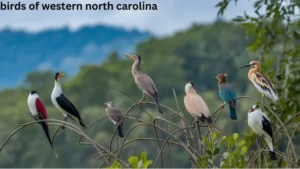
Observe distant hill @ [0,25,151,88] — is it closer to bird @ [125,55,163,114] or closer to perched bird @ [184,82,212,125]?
bird @ [125,55,163,114]

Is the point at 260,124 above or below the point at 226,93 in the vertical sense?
below

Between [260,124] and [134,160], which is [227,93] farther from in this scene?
[134,160]

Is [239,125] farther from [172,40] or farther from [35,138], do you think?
[172,40]

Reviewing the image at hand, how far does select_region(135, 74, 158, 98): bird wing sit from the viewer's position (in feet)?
17.7

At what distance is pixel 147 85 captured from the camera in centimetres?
543

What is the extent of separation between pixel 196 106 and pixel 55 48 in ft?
426

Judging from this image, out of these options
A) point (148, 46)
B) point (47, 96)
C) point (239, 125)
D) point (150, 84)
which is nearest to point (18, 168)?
point (47, 96)

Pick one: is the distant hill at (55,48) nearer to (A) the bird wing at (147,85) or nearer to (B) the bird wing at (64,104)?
(A) the bird wing at (147,85)

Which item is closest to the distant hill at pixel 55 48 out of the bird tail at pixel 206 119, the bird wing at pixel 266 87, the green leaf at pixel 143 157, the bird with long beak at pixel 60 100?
the bird wing at pixel 266 87

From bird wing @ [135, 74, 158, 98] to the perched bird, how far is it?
0.62 m

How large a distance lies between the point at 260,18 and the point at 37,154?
1398 inches

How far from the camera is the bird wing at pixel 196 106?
183 inches

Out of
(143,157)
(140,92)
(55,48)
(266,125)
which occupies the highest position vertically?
(143,157)

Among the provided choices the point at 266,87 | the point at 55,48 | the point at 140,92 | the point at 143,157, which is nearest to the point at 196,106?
the point at 266,87
